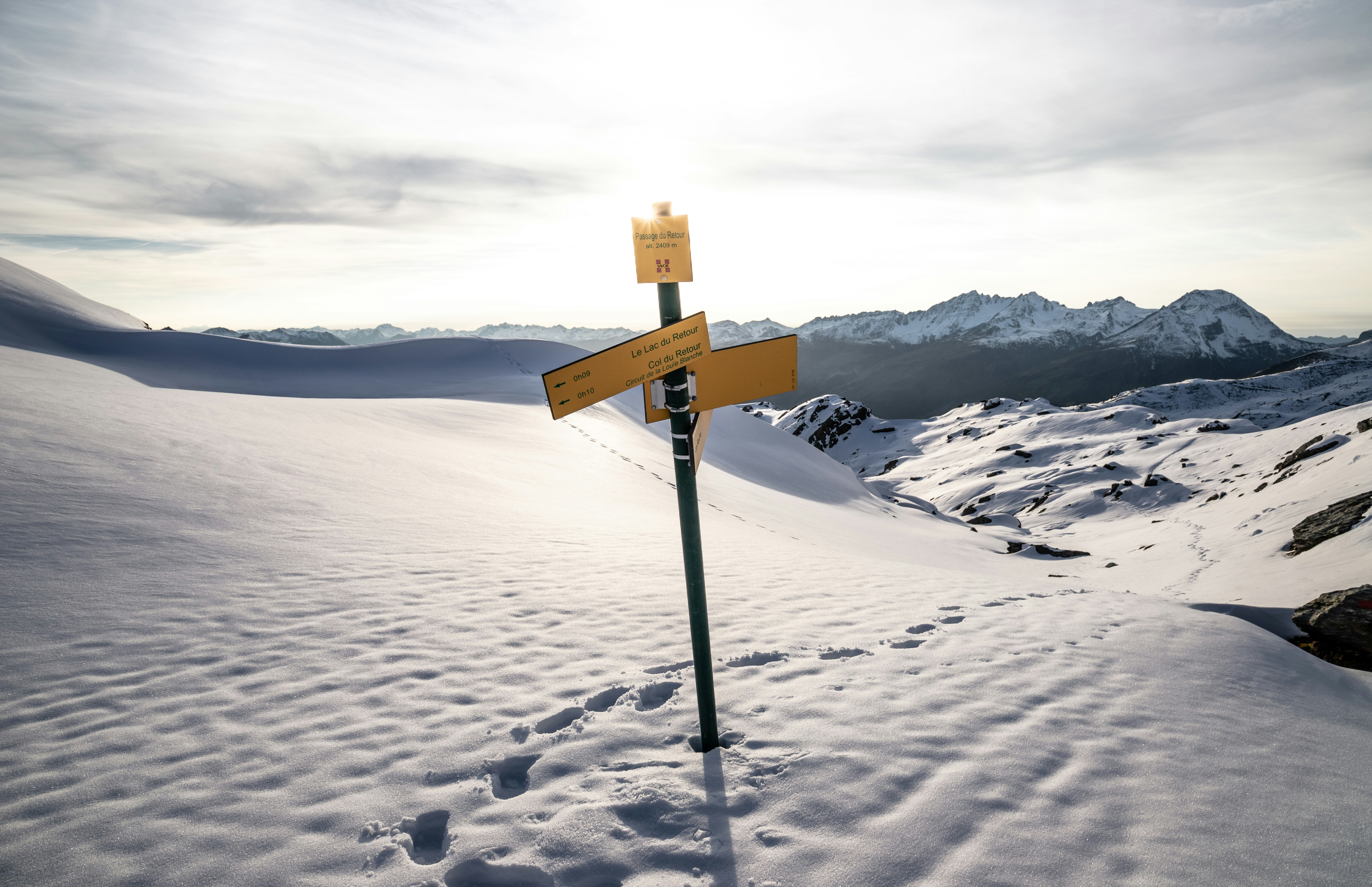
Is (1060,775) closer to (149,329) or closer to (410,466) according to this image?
(410,466)

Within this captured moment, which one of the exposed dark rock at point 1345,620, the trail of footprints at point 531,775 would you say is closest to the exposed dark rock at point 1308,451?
the exposed dark rock at point 1345,620

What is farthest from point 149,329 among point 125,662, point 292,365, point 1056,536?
point 1056,536

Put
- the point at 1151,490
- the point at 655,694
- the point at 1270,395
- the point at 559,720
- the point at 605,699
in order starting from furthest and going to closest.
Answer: the point at 1270,395, the point at 1151,490, the point at 655,694, the point at 605,699, the point at 559,720

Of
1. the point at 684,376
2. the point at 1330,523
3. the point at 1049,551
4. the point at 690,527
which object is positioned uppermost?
the point at 684,376

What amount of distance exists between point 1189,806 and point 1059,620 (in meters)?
3.79

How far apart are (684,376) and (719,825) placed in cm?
267

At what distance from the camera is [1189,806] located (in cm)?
361

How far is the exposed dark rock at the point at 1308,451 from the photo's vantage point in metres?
32.0

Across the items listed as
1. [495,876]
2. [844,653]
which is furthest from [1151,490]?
[495,876]

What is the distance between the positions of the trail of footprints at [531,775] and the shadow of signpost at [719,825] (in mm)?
94

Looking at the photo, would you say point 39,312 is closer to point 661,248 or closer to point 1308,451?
point 661,248

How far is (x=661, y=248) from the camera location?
3.29 m

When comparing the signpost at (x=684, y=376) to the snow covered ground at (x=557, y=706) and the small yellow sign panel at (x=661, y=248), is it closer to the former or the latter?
the small yellow sign panel at (x=661, y=248)

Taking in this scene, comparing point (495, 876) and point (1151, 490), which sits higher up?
point (495, 876)
